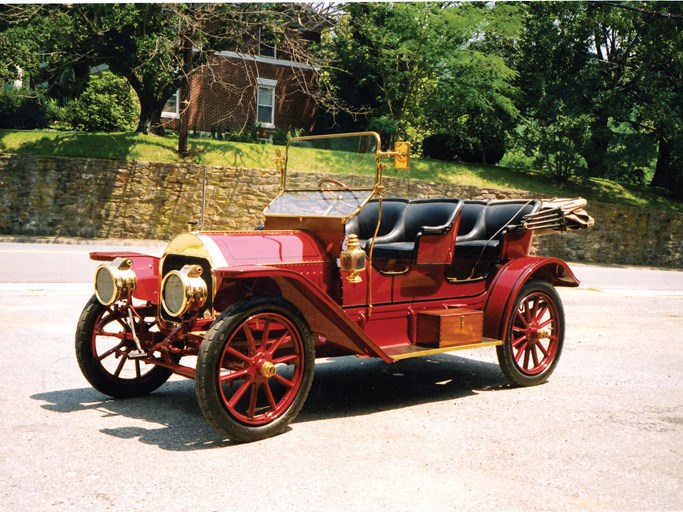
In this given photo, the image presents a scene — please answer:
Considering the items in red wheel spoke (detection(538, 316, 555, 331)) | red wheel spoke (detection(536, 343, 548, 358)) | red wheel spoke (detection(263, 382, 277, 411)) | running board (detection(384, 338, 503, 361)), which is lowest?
red wheel spoke (detection(536, 343, 548, 358))

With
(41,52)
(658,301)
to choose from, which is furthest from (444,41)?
(658,301)

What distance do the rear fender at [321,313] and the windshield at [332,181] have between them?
2.64 feet

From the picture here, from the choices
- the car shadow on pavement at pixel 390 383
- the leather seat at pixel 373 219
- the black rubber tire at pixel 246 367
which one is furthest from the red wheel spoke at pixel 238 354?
the leather seat at pixel 373 219

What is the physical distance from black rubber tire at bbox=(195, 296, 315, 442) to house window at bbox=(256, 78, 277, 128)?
27891 mm

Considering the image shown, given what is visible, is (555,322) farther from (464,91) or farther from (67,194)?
(464,91)

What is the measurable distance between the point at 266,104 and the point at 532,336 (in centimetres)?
2695

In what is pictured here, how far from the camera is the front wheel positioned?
6.61m

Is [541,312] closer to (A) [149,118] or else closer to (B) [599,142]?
(A) [149,118]

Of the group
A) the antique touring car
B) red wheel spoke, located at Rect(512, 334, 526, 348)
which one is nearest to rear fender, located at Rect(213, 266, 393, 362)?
the antique touring car

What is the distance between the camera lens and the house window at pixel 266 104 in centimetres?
3228

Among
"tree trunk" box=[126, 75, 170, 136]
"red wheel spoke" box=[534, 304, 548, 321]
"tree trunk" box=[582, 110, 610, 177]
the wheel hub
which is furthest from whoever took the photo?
"tree trunk" box=[582, 110, 610, 177]

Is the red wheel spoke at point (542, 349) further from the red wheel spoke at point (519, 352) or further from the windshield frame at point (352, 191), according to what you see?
the windshield frame at point (352, 191)

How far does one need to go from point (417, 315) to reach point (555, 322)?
163cm

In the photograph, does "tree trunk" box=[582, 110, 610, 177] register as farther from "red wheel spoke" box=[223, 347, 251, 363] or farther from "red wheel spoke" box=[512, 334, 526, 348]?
"red wheel spoke" box=[223, 347, 251, 363]
